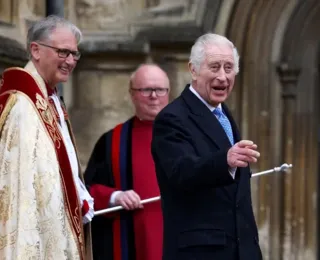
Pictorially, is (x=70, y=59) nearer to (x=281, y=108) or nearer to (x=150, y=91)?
(x=150, y=91)

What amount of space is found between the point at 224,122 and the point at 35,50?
86cm

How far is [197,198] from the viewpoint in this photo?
10.5 ft

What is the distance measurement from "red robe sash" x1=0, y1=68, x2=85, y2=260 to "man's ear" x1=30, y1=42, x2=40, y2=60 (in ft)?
0.33

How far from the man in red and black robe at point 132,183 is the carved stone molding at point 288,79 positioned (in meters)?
1.70

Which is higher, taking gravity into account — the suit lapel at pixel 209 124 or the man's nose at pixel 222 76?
the man's nose at pixel 222 76

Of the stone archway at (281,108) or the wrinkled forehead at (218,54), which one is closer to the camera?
the wrinkled forehead at (218,54)

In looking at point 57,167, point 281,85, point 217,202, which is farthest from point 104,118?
point 217,202

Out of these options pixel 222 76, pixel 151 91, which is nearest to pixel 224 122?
pixel 222 76

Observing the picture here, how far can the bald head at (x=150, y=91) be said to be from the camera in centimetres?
452

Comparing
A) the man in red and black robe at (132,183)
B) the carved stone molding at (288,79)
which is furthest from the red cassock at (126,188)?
the carved stone molding at (288,79)

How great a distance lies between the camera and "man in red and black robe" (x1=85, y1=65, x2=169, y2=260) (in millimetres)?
4430

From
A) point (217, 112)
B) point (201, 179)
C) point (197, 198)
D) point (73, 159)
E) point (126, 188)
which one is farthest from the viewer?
point (126, 188)

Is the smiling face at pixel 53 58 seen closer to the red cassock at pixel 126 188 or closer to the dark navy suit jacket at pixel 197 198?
the dark navy suit jacket at pixel 197 198

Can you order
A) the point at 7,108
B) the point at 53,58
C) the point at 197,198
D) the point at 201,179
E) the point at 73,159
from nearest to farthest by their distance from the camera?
the point at 201,179 → the point at 197,198 → the point at 7,108 → the point at 53,58 → the point at 73,159
